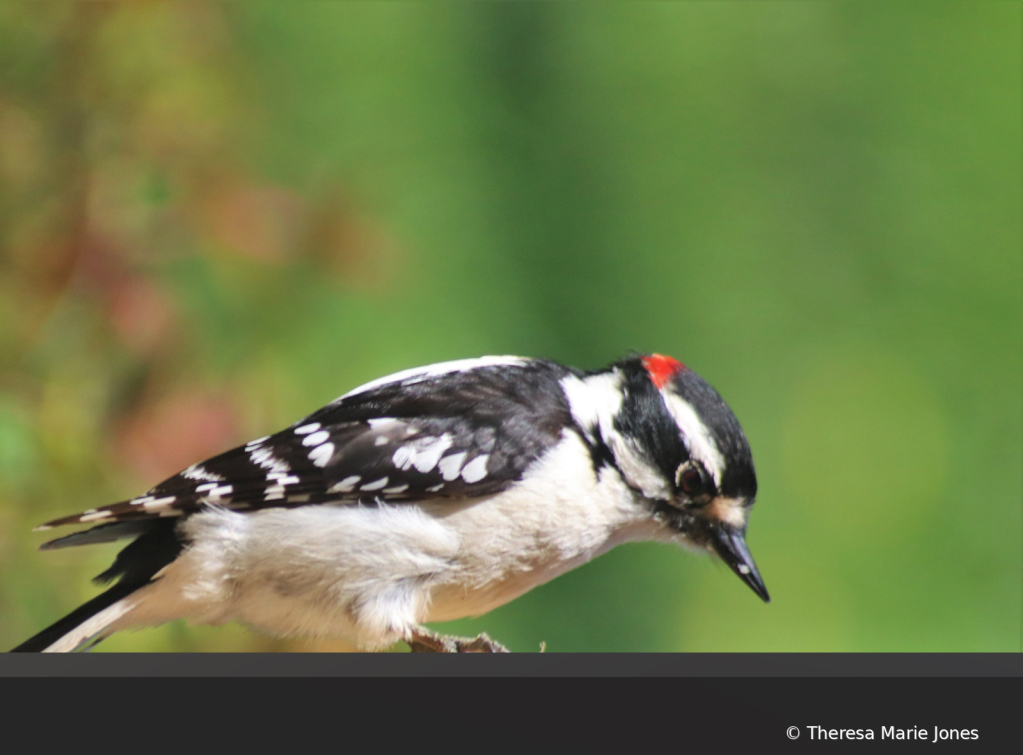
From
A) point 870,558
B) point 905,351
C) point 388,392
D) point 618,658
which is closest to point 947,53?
point 905,351

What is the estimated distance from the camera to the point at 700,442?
1.67 metres

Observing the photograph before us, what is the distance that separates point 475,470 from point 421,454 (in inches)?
3.7

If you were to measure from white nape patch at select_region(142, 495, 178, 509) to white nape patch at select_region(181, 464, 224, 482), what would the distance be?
5 cm

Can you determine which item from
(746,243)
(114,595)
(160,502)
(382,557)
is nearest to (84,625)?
(114,595)

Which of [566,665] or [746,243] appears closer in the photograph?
[566,665]

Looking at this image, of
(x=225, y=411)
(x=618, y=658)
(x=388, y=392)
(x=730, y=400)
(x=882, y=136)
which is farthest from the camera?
(x=882, y=136)

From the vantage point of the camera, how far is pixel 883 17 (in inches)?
191

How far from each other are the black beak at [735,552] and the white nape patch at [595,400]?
26 cm

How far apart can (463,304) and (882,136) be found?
2298 mm

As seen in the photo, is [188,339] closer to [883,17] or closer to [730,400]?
[730,400]

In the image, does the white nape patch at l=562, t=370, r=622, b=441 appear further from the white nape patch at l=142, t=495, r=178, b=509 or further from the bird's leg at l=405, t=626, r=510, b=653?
the white nape patch at l=142, t=495, r=178, b=509

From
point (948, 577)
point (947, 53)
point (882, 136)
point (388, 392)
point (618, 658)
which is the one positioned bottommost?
point (948, 577)

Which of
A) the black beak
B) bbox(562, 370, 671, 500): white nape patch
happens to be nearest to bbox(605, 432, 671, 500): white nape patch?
bbox(562, 370, 671, 500): white nape patch

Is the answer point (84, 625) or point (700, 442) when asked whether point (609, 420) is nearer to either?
point (700, 442)
